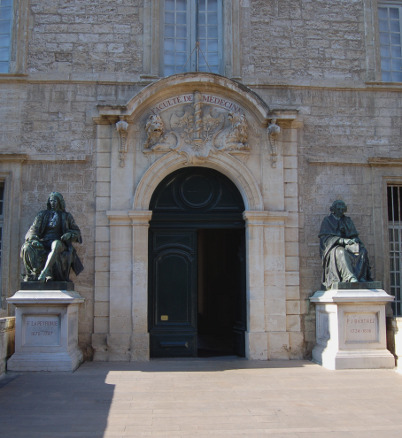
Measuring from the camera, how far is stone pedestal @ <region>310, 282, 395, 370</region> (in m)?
7.44

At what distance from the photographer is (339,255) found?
7957 mm

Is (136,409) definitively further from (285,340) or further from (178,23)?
(178,23)

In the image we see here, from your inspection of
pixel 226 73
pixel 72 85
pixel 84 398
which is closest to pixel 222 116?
pixel 226 73

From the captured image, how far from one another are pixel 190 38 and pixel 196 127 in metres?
1.83

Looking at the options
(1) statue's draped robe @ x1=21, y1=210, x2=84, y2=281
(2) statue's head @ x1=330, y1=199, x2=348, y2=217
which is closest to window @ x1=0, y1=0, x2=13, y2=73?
(1) statue's draped robe @ x1=21, y1=210, x2=84, y2=281

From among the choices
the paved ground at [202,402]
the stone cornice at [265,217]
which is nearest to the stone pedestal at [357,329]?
the paved ground at [202,402]

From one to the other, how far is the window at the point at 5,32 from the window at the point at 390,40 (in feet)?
22.0

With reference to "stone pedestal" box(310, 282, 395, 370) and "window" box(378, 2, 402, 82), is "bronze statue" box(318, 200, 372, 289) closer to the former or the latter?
"stone pedestal" box(310, 282, 395, 370)

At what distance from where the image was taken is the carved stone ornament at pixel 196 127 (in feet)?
28.5

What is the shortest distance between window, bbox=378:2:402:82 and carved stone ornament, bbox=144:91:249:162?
10.1ft

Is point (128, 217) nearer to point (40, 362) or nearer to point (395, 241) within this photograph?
point (40, 362)

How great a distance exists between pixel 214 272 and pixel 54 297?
7.34 meters

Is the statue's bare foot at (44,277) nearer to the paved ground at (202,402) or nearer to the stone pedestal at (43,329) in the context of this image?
the stone pedestal at (43,329)

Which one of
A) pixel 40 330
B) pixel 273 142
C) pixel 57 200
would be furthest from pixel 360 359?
pixel 57 200
